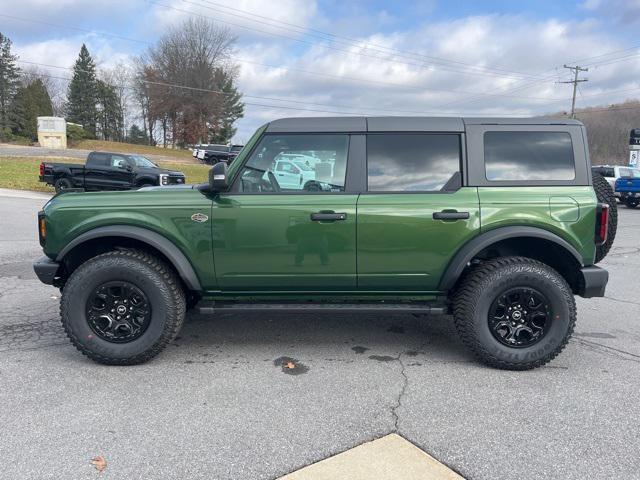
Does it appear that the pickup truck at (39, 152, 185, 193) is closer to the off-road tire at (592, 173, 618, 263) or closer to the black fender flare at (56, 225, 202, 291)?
the black fender flare at (56, 225, 202, 291)

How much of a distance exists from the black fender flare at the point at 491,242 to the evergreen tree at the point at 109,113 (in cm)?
7540

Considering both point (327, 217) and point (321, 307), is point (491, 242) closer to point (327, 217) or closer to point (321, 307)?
point (327, 217)

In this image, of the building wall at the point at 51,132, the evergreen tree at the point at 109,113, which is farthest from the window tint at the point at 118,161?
the evergreen tree at the point at 109,113

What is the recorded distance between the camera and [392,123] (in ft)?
12.7

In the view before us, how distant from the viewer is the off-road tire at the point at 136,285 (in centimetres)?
364

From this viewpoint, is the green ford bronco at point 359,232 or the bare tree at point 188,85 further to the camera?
the bare tree at point 188,85

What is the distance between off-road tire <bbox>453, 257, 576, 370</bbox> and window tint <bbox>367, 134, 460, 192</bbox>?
0.83 m

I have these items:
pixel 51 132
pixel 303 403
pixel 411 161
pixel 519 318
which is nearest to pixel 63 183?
pixel 411 161

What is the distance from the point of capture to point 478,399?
3.25 m

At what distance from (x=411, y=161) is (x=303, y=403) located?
78.4 inches

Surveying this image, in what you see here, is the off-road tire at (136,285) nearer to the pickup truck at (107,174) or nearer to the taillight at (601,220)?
the taillight at (601,220)

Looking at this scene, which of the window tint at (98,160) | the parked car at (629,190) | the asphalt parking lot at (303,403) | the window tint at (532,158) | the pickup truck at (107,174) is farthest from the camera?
the parked car at (629,190)

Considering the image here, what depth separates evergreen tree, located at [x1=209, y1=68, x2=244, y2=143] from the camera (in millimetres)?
58094

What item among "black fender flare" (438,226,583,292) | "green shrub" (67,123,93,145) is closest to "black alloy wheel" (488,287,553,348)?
"black fender flare" (438,226,583,292)
